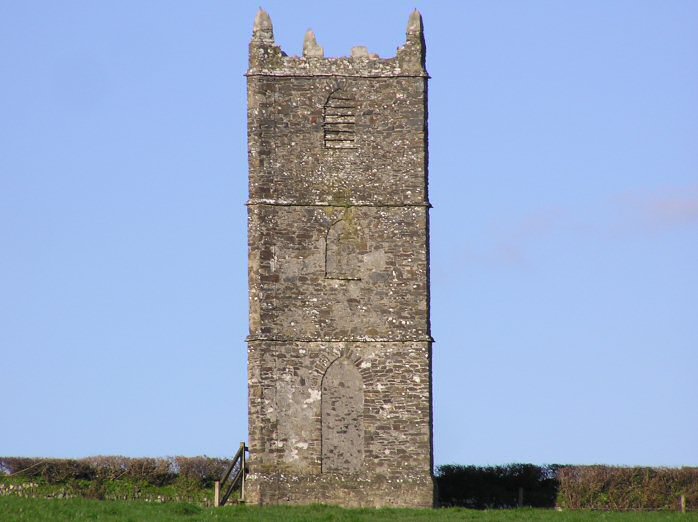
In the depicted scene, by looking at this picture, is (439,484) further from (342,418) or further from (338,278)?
(338,278)

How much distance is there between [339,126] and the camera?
37.4m

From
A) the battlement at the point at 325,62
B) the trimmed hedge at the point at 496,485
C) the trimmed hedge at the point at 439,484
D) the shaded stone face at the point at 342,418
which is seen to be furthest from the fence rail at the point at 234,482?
the battlement at the point at 325,62

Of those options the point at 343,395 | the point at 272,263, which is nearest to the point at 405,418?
the point at 343,395

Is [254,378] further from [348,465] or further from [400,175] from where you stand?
[400,175]

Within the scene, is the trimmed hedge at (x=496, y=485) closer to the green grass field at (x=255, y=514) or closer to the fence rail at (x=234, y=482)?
the green grass field at (x=255, y=514)

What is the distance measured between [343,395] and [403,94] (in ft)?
20.5

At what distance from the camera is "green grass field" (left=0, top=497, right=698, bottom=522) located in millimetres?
32125

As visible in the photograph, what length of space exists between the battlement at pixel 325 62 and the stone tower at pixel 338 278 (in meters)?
0.03

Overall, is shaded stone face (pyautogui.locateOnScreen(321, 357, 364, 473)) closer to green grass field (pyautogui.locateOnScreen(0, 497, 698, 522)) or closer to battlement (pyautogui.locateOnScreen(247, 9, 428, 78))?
green grass field (pyautogui.locateOnScreen(0, 497, 698, 522))

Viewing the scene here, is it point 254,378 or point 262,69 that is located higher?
point 262,69

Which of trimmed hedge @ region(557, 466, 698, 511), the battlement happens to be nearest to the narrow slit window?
the battlement

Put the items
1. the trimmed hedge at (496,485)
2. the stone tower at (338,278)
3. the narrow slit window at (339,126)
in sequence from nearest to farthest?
the stone tower at (338,278), the narrow slit window at (339,126), the trimmed hedge at (496,485)

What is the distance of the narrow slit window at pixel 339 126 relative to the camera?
3734 cm

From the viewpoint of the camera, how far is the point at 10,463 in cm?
3862
